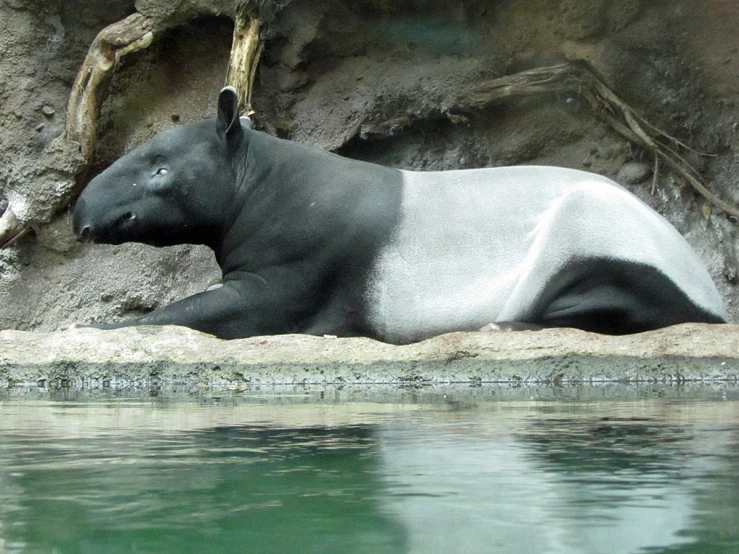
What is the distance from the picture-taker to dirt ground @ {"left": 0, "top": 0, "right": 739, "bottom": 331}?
867 cm

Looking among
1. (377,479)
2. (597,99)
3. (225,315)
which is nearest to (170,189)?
(225,315)

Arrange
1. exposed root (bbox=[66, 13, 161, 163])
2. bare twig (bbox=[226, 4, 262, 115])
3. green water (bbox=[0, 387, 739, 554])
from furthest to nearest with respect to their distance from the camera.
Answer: exposed root (bbox=[66, 13, 161, 163]), bare twig (bbox=[226, 4, 262, 115]), green water (bbox=[0, 387, 739, 554])

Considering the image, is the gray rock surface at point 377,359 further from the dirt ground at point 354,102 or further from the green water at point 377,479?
the dirt ground at point 354,102

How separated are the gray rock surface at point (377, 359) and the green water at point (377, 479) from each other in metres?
1.07

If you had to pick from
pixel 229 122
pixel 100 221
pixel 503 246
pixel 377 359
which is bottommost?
pixel 377 359

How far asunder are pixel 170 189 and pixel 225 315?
0.99 metres

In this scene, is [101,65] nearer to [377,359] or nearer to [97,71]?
[97,71]

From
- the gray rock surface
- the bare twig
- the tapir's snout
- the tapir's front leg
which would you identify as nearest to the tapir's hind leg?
the gray rock surface

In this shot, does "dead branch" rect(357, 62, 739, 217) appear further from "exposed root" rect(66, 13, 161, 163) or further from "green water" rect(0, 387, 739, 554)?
"green water" rect(0, 387, 739, 554)

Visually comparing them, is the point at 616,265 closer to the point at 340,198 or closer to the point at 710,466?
the point at 340,198

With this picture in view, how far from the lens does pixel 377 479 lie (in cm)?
208

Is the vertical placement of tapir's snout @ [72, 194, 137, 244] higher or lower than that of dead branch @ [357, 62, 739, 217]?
lower

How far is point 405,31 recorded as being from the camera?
9383 millimetres

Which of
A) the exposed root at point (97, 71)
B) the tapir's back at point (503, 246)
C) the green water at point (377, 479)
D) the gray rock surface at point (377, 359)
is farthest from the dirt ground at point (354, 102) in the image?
the green water at point (377, 479)
